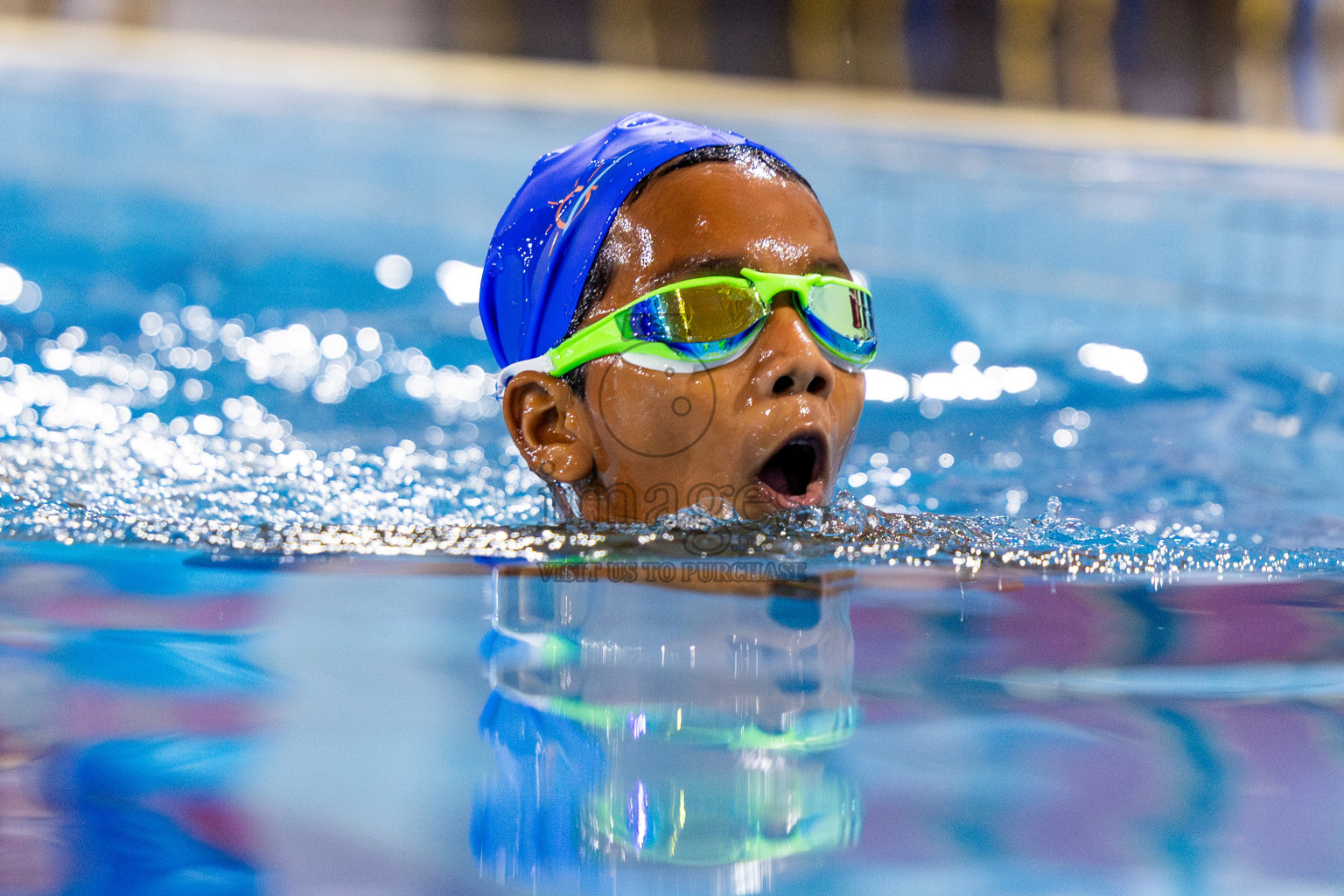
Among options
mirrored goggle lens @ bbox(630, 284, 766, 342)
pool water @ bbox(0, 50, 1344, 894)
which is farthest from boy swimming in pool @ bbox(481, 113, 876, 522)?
pool water @ bbox(0, 50, 1344, 894)

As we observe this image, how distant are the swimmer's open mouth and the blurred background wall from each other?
786cm

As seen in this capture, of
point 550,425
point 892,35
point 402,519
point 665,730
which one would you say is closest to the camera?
point 665,730

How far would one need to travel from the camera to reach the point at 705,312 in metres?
2.01

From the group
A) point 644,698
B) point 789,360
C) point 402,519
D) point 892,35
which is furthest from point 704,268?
point 892,35

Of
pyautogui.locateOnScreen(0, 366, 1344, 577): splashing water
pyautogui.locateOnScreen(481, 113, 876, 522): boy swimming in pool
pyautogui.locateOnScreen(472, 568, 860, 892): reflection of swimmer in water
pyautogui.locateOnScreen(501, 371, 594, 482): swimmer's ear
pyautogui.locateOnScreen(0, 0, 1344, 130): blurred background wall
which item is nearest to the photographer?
pyautogui.locateOnScreen(472, 568, 860, 892): reflection of swimmer in water

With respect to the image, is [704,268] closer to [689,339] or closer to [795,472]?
[689,339]

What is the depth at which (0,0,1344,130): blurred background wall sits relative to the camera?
31.9 feet

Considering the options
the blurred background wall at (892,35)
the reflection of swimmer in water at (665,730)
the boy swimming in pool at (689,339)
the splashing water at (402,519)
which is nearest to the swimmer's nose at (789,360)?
the boy swimming in pool at (689,339)

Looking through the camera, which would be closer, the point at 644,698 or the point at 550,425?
the point at 644,698

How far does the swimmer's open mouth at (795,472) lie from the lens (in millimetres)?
2006

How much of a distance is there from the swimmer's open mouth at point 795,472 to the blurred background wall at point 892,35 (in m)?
7.86

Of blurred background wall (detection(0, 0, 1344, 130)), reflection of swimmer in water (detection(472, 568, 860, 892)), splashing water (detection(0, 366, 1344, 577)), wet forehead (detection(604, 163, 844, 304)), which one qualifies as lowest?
reflection of swimmer in water (detection(472, 568, 860, 892))

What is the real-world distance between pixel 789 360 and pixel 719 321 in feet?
0.37

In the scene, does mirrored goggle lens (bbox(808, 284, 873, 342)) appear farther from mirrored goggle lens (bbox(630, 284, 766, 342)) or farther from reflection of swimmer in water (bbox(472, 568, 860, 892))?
reflection of swimmer in water (bbox(472, 568, 860, 892))
